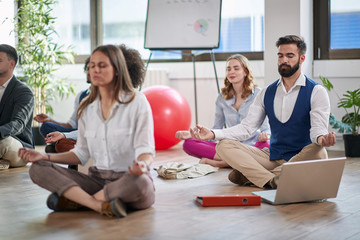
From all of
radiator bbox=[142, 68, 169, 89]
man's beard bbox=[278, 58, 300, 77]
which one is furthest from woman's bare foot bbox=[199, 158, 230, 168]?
radiator bbox=[142, 68, 169, 89]

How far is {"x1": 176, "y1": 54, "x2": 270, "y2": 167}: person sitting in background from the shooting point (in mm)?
4531

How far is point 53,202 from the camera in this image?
2.76 m

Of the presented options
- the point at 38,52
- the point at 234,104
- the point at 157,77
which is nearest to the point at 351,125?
the point at 234,104

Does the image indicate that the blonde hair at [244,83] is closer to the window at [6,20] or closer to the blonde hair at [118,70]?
the blonde hair at [118,70]

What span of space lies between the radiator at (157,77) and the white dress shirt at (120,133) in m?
3.99

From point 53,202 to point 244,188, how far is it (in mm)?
1240

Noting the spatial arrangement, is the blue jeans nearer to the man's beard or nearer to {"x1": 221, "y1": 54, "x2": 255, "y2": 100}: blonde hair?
{"x1": 221, "y1": 54, "x2": 255, "y2": 100}: blonde hair

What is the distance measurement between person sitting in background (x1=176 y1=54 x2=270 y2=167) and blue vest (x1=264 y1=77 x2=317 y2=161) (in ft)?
2.85

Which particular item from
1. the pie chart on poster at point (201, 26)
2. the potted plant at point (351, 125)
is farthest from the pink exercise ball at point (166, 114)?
the potted plant at point (351, 125)

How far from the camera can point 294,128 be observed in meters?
3.45

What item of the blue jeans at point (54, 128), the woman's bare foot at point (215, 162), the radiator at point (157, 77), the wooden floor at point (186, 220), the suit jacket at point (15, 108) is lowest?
the woman's bare foot at point (215, 162)

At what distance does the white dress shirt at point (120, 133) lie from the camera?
8.79 ft

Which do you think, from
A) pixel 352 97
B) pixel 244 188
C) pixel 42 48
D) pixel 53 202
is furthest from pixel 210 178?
pixel 42 48

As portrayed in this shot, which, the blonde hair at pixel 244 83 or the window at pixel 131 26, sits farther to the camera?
the window at pixel 131 26
